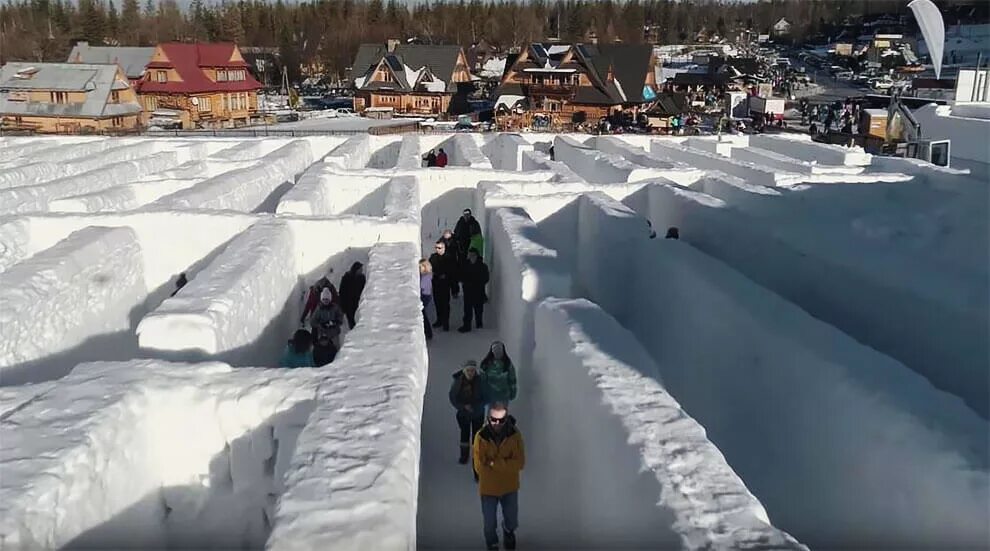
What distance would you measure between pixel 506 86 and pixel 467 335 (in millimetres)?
35310

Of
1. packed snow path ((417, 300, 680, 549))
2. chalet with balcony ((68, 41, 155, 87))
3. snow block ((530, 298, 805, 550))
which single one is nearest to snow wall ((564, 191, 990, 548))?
snow block ((530, 298, 805, 550))

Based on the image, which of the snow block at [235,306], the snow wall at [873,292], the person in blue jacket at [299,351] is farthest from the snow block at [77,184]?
the snow wall at [873,292]

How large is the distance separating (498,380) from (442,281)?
296 centimetres

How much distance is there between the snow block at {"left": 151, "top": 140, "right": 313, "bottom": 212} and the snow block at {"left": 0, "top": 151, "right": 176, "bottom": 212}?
1.76 m

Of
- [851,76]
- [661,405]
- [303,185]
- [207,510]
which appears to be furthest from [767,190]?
[851,76]

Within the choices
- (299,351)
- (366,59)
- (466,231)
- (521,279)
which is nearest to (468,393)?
(299,351)

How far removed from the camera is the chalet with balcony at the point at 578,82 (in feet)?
127

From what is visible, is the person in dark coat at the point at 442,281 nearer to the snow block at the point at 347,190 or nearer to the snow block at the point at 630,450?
the snow block at the point at 630,450

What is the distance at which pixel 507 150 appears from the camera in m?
18.9

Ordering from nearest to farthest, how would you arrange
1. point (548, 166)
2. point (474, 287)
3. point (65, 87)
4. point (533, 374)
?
point (533, 374) → point (474, 287) → point (548, 166) → point (65, 87)

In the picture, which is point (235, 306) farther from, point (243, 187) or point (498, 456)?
point (243, 187)

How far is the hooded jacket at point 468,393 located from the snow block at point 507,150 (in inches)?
487

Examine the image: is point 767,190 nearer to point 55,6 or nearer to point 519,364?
point 519,364

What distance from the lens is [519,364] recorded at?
7.16m
